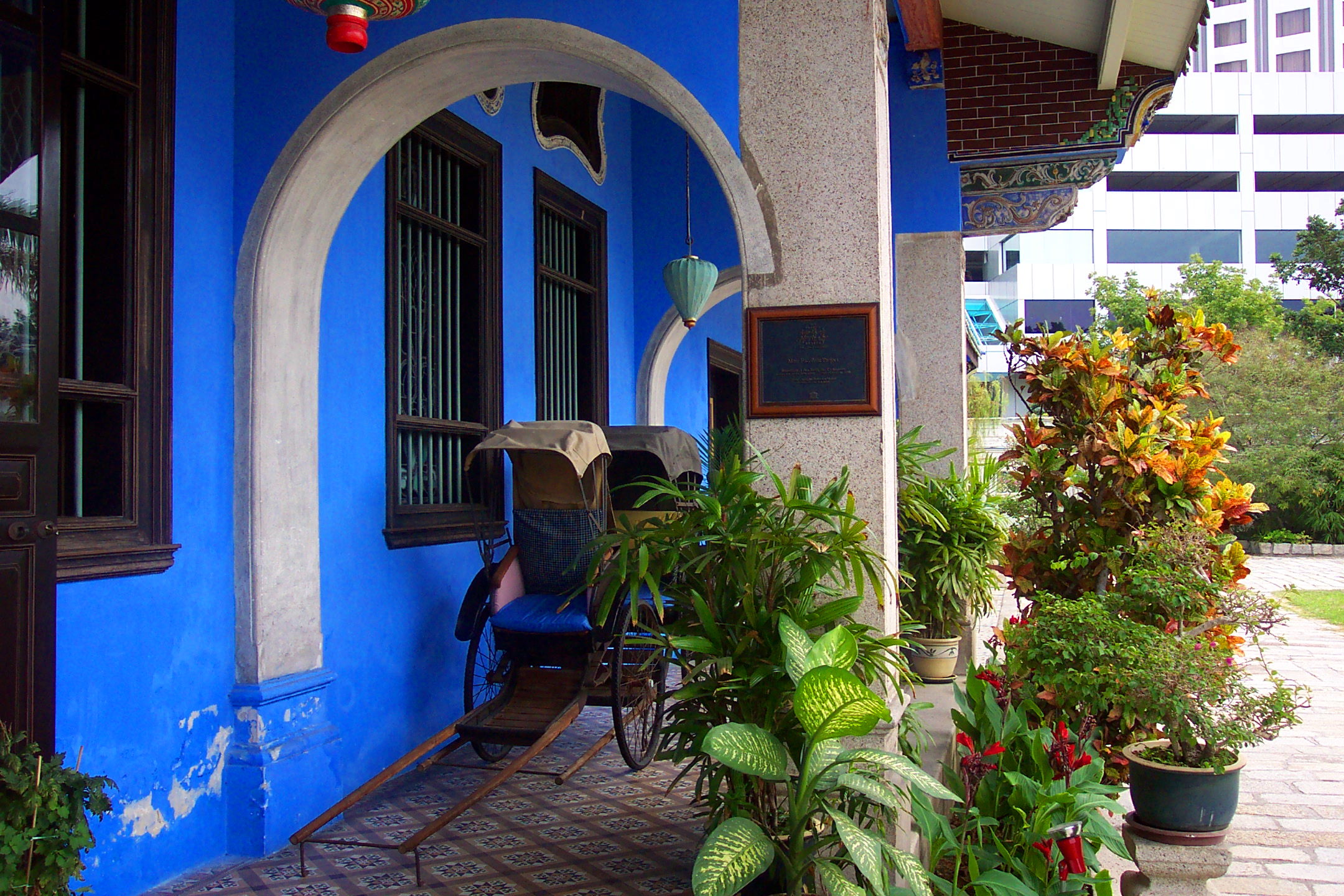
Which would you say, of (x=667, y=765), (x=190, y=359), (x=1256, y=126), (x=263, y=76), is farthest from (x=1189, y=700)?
(x=1256, y=126)

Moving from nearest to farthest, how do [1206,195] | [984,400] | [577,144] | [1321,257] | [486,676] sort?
[486,676] < [577,144] < [984,400] < [1321,257] < [1206,195]

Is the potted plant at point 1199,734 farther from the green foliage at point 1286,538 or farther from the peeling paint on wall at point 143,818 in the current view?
the green foliage at point 1286,538

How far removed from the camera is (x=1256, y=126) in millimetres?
39531

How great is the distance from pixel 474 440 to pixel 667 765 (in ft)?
7.62

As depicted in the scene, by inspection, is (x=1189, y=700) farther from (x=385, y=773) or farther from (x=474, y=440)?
(x=474, y=440)

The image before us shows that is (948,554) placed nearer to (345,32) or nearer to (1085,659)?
(1085,659)

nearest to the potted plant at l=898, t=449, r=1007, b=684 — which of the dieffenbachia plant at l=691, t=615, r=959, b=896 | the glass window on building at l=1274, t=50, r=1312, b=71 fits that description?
the dieffenbachia plant at l=691, t=615, r=959, b=896

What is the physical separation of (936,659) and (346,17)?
15.7ft

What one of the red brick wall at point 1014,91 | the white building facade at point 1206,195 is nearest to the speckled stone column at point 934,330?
the red brick wall at point 1014,91

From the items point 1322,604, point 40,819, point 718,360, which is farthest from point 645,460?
point 1322,604

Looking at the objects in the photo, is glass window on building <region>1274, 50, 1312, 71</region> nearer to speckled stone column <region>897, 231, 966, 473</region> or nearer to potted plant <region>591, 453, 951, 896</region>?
speckled stone column <region>897, 231, 966, 473</region>

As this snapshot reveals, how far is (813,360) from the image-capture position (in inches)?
153

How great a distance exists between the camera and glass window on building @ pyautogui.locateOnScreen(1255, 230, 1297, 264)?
39.0m

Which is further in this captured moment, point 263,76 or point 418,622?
point 418,622
